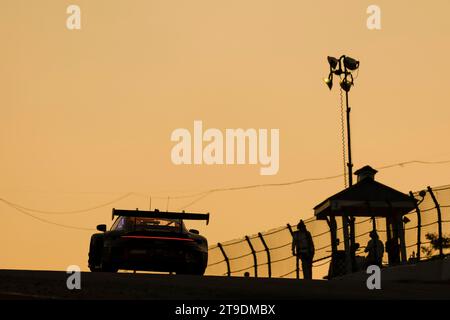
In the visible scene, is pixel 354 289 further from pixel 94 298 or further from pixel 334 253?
pixel 334 253

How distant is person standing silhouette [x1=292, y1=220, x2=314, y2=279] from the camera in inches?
947

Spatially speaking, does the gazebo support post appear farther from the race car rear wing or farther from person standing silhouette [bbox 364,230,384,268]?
the race car rear wing

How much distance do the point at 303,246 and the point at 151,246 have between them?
6.19m

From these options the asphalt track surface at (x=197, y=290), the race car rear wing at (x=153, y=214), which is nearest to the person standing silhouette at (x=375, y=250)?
the race car rear wing at (x=153, y=214)

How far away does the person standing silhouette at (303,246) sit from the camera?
24.0m

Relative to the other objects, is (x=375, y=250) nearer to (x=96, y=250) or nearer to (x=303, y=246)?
(x=303, y=246)

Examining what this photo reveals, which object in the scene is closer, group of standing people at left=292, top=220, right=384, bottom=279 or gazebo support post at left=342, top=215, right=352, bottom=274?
group of standing people at left=292, top=220, right=384, bottom=279

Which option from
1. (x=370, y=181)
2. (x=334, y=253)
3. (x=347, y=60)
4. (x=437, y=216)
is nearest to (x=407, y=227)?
(x=437, y=216)

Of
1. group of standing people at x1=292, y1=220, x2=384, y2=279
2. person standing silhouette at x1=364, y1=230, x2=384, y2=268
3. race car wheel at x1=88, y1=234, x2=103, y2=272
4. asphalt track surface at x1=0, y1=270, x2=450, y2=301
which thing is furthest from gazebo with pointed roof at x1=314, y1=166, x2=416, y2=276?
asphalt track surface at x1=0, y1=270, x2=450, y2=301

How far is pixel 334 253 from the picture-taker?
2700 cm

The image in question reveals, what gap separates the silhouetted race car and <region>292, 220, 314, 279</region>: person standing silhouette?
508 cm

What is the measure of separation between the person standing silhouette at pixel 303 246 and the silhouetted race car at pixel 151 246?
200 inches

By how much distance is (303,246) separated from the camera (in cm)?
2403
